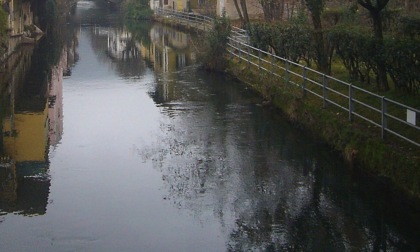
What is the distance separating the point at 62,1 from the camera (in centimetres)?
7538

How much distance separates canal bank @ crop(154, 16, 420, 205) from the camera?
13.2 meters

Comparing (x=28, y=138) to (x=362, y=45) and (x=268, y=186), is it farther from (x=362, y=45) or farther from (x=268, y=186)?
(x=362, y=45)

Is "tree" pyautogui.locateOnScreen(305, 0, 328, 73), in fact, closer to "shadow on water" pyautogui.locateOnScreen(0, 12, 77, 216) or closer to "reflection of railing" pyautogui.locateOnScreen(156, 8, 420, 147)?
"reflection of railing" pyautogui.locateOnScreen(156, 8, 420, 147)

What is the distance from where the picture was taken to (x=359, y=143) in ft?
50.2

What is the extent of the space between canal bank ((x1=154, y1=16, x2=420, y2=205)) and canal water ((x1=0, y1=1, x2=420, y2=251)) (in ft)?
0.90

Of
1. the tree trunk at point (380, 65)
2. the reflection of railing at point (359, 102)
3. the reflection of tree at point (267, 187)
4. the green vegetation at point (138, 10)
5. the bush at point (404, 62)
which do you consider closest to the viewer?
the reflection of tree at point (267, 187)

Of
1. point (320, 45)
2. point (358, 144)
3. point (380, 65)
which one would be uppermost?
point (320, 45)

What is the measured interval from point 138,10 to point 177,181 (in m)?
68.8

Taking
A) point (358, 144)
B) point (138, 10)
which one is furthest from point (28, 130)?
point (138, 10)

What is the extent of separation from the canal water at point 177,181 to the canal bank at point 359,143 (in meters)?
0.27

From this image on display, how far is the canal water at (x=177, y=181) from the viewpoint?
37.2 ft

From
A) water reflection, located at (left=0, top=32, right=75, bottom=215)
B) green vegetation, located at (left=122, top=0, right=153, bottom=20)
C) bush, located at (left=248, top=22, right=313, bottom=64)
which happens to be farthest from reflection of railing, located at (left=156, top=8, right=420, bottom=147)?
green vegetation, located at (left=122, top=0, right=153, bottom=20)

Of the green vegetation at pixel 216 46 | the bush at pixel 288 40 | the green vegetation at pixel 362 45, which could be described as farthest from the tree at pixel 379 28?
the green vegetation at pixel 216 46

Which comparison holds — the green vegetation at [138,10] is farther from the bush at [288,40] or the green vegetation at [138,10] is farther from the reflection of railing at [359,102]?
the reflection of railing at [359,102]
